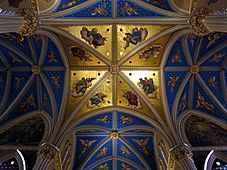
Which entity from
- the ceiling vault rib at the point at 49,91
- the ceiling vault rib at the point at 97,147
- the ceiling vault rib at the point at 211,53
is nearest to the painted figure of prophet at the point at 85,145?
the ceiling vault rib at the point at 97,147

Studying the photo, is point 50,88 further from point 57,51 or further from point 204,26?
point 204,26

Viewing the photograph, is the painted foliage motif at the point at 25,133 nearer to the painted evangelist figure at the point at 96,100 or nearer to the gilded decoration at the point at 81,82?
the gilded decoration at the point at 81,82

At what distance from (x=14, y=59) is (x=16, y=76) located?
2.86 feet

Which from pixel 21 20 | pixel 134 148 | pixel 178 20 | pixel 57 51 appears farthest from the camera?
pixel 134 148

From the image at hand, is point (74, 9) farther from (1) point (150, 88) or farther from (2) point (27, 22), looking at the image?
(1) point (150, 88)

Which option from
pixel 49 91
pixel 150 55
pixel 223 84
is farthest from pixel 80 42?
pixel 223 84

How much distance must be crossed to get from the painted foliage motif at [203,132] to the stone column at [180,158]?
120cm

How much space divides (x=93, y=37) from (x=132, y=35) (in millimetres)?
1757

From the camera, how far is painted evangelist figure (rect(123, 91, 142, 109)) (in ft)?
50.5

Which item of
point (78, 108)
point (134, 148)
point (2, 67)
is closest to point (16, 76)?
point (2, 67)

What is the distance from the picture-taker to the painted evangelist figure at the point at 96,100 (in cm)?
1544

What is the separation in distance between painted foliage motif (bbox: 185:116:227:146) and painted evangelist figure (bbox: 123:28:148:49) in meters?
4.29

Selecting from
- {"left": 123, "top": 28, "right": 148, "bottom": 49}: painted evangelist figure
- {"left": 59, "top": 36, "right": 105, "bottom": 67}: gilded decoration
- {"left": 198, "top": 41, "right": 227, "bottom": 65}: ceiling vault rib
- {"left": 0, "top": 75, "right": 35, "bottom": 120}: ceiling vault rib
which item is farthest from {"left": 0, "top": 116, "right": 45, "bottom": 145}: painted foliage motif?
{"left": 198, "top": 41, "right": 227, "bottom": 65}: ceiling vault rib

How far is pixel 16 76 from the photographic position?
596 inches
